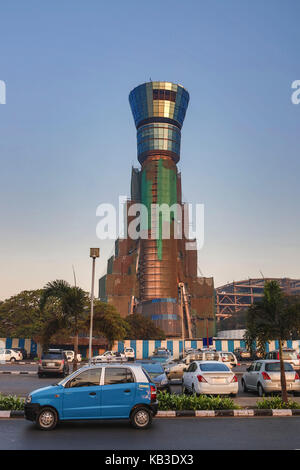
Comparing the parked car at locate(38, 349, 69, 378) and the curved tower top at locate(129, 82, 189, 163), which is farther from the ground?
the curved tower top at locate(129, 82, 189, 163)

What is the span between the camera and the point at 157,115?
168 m

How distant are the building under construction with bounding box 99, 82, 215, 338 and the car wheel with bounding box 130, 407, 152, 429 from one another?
13176 centimetres

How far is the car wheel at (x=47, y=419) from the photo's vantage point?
11133mm

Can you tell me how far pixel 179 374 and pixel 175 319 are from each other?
392ft

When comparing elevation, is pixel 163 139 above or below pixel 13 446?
above

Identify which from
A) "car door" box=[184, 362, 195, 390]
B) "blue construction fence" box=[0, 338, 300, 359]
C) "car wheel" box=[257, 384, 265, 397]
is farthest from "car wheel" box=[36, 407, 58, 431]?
"blue construction fence" box=[0, 338, 300, 359]

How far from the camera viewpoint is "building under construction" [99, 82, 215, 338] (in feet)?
495

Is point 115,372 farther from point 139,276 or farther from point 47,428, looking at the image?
point 139,276

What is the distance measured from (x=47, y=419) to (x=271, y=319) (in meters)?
9.32

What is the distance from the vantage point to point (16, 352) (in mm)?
55250

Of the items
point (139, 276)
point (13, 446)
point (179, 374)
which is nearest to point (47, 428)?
point (13, 446)

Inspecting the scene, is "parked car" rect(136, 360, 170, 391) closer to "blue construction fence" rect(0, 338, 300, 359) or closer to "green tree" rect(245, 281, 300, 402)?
"green tree" rect(245, 281, 300, 402)

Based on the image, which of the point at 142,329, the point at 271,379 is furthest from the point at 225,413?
the point at 142,329

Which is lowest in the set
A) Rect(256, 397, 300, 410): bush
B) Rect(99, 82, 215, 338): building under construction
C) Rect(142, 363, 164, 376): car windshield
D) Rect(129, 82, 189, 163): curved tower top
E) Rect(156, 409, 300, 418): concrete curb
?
Rect(156, 409, 300, 418): concrete curb
